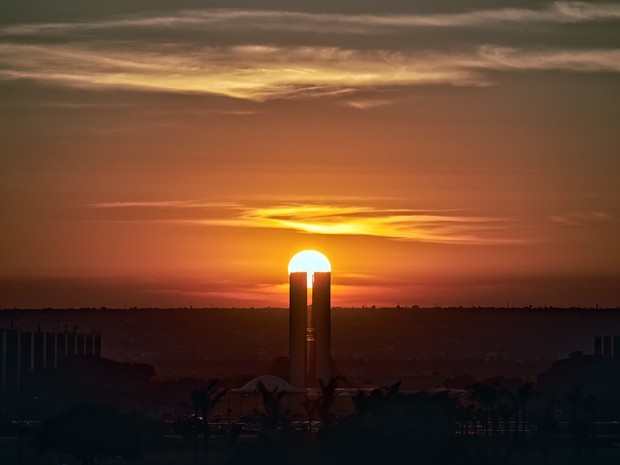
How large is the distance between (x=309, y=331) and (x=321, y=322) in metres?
1.80

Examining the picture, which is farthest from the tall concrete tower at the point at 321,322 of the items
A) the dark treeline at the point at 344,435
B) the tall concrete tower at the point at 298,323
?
the dark treeline at the point at 344,435

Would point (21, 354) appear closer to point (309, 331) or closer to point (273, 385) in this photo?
point (309, 331)

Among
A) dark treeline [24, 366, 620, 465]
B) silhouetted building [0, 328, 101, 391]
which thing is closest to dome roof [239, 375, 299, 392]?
dark treeline [24, 366, 620, 465]

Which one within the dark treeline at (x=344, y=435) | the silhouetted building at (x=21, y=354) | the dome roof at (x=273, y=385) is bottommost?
the dark treeline at (x=344, y=435)

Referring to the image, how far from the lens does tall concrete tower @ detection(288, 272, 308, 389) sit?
143m

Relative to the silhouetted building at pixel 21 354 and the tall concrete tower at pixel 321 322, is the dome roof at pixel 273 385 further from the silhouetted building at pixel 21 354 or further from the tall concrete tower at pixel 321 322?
the silhouetted building at pixel 21 354

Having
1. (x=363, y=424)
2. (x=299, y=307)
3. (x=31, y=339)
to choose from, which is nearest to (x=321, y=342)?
Result: (x=299, y=307)

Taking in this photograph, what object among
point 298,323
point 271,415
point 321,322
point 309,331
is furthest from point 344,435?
point 309,331

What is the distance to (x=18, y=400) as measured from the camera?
152 m

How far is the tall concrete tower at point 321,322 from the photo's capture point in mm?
143625

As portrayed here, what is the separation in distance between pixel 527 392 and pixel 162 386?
58643mm

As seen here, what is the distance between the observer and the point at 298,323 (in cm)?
14338

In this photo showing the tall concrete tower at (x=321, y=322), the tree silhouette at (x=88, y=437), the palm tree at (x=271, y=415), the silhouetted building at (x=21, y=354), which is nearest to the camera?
the tree silhouette at (x=88, y=437)

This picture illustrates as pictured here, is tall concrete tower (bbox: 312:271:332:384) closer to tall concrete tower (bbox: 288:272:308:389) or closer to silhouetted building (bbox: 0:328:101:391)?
tall concrete tower (bbox: 288:272:308:389)
